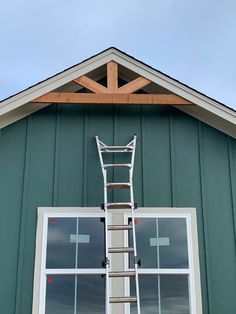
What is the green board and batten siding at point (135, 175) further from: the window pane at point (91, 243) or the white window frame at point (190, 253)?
the window pane at point (91, 243)

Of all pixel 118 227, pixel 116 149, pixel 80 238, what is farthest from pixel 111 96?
pixel 80 238

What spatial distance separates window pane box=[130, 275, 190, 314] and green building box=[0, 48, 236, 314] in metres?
0.01

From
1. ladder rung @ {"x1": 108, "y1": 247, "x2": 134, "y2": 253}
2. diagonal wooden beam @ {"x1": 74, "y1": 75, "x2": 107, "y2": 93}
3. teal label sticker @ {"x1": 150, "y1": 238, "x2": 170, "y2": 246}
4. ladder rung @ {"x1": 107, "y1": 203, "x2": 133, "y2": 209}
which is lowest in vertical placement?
ladder rung @ {"x1": 108, "y1": 247, "x2": 134, "y2": 253}

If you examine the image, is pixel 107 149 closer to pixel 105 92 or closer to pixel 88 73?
pixel 105 92

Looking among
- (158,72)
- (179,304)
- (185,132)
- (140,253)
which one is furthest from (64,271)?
(158,72)

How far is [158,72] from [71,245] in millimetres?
2355

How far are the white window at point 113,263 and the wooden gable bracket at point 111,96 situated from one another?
1.31m

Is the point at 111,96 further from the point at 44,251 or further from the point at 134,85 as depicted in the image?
the point at 44,251

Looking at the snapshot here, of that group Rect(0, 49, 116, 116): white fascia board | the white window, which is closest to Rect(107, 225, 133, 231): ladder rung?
the white window

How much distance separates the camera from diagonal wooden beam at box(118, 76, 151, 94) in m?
5.30

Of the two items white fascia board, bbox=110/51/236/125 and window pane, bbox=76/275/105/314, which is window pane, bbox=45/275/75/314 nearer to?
window pane, bbox=76/275/105/314

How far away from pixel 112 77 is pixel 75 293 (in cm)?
260

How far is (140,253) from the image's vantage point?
4988mm

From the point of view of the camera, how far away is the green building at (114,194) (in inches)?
190
